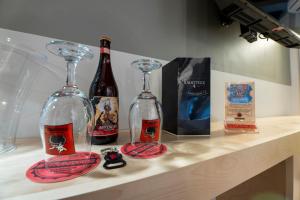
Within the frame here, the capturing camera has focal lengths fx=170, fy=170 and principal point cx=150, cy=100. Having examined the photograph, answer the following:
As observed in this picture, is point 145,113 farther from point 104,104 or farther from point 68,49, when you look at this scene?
point 68,49

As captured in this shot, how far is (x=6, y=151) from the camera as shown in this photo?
0.38m

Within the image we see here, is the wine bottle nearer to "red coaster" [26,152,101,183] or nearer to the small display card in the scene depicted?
"red coaster" [26,152,101,183]

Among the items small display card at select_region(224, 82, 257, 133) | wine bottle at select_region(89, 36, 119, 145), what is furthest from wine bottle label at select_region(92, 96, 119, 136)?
small display card at select_region(224, 82, 257, 133)

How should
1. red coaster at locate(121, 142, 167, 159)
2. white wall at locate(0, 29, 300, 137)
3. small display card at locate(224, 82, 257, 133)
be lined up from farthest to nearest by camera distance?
small display card at locate(224, 82, 257, 133) < white wall at locate(0, 29, 300, 137) < red coaster at locate(121, 142, 167, 159)

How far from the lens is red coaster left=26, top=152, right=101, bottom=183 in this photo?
262 mm

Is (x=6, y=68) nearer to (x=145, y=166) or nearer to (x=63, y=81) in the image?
(x=63, y=81)

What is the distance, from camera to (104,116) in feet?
→ 1.49

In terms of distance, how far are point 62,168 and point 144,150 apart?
177mm

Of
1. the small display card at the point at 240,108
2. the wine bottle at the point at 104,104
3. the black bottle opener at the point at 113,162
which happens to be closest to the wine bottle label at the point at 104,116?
the wine bottle at the point at 104,104

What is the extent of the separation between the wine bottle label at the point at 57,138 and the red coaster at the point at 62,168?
0.02m

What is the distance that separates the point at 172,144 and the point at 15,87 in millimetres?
446

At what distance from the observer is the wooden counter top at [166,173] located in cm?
23

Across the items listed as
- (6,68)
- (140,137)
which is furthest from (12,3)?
(140,137)

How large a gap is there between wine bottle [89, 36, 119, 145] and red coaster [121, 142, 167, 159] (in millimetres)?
65
